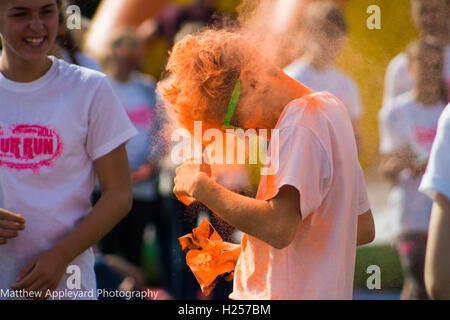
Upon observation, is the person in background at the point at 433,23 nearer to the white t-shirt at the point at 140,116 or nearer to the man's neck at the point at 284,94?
the man's neck at the point at 284,94

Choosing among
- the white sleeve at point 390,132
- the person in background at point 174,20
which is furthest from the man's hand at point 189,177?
the person in background at point 174,20

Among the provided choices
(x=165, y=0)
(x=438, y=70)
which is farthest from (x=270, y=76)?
(x=165, y=0)

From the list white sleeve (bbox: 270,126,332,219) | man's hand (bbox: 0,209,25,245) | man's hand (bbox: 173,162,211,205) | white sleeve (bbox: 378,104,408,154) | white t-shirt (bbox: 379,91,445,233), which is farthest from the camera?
white sleeve (bbox: 378,104,408,154)

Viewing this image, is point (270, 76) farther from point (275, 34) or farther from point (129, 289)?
point (129, 289)

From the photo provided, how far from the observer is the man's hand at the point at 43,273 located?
1959 millimetres

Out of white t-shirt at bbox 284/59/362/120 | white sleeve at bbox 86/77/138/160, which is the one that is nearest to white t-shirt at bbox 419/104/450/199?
white t-shirt at bbox 284/59/362/120

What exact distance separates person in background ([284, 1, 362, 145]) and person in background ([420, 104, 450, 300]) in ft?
1.86

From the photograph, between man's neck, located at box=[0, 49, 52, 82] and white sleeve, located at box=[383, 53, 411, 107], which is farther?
white sleeve, located at box=[383, 53, 411, 107]

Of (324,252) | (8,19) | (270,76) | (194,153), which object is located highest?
(8,19)

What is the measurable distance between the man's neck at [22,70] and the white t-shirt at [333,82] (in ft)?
2.81

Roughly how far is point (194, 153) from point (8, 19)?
0.68 m

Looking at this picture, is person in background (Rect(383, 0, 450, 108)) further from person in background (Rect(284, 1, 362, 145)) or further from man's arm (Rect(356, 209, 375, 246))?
man's arm (Rect(356, 209, 375, 246))

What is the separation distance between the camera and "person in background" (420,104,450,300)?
5.66 ft

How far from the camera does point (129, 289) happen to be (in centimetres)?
264
